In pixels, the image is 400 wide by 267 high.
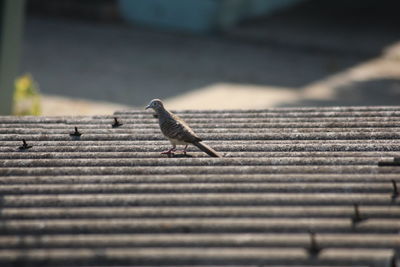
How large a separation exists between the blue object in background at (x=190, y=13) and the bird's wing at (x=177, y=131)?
13.4 metres

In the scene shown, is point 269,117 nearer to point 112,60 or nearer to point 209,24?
point 112,60

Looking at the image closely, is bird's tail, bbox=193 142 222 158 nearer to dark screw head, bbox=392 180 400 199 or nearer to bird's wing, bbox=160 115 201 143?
bird's wing, bbox=160 115 201 143

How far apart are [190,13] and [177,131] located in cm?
1400

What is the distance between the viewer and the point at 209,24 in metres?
18.8

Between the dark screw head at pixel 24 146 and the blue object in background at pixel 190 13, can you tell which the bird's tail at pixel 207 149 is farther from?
the blue object in background at pixel 190 13

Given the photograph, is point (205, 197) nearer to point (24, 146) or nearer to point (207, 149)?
point (207, 149)

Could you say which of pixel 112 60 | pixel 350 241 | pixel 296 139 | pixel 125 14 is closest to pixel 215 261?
pixel 350 241

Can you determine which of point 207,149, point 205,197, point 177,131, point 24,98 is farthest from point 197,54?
point 205,197

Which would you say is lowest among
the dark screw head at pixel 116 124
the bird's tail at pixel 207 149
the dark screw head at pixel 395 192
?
the dark screw head at pixel 395 192

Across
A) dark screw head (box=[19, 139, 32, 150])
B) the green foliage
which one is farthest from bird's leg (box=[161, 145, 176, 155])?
the green foliage

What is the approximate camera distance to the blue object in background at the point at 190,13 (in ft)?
61.1

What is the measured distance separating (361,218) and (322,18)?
1651 cm

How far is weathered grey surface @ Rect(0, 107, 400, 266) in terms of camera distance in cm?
381

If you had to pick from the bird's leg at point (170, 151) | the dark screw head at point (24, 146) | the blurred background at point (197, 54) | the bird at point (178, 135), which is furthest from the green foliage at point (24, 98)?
the bird's leg at point (170, 151)
